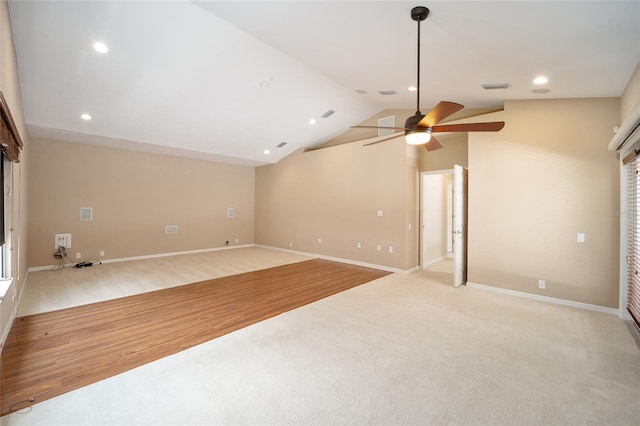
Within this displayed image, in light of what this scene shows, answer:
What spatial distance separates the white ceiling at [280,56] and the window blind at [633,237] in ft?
3.62

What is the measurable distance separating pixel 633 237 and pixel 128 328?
248 inches

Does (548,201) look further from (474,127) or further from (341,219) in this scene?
(341,219)

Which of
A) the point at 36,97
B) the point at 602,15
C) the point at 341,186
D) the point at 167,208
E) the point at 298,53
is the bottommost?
the point at 167,208

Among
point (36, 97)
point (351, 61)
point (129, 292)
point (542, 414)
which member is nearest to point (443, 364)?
point (542, 414)

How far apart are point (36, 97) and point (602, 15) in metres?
7.16

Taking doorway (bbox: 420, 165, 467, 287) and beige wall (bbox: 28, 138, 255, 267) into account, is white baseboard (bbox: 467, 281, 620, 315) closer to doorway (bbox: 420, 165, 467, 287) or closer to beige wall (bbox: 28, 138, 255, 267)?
doorway (bbox: 420, 165, 467, 287)

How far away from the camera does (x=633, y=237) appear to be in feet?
11.2

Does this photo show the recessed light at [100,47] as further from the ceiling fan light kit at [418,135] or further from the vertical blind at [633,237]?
the vertical blind at [633,237]

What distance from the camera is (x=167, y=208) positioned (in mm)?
7992

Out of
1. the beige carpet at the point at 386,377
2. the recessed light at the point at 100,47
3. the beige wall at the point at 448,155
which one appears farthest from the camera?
the beige wall at the point at 448,155

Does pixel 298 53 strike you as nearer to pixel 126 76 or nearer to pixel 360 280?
pixel 126 76

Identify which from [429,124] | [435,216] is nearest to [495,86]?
[429,124]

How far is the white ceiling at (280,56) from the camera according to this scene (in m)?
2.49

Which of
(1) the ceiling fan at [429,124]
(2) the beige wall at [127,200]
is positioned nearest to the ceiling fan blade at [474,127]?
(1) the ceiling fan at [429,124]
